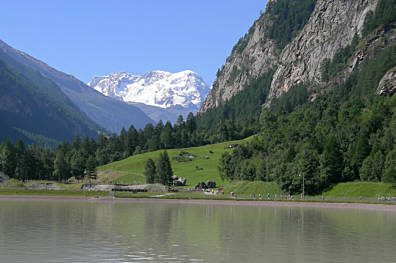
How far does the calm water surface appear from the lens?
3796cm

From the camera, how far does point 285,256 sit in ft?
128

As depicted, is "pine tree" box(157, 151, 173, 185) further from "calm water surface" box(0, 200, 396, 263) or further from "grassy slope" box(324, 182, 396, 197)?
"calm water surface" box(0, 200, 396, 263)

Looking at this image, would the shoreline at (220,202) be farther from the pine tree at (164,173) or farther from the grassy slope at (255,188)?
the pine tree at (164,173)

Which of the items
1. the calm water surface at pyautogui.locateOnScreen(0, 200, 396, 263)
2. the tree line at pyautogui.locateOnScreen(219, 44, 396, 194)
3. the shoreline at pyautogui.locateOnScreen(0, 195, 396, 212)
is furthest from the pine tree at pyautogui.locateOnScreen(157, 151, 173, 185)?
the calm water surface at pyautogui.locateOnScreen(0, 200, 396, 263)

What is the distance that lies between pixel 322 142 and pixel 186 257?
132 m

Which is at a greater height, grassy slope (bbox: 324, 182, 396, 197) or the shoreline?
grassy slope (bbox: 324, 182, 396, 197)

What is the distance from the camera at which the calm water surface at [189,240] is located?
3796cm

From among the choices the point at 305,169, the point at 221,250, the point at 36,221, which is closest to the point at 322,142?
the point at 305,169

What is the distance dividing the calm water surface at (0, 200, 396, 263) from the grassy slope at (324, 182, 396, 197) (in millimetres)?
53096

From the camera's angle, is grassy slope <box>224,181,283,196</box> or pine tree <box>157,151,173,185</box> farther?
pine tree <box>157,151,173,185</box>

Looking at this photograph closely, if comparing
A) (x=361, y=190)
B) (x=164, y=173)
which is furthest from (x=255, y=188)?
(x=164, y=173)

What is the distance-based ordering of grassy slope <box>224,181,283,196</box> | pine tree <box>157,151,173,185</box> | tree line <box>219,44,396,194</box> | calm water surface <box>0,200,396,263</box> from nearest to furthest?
calm water surface <box>0,200,396,263</box> → tree line <box>219,44,396,194</box> → grassy slope <box>224,181,283,196</box> → pine tree <box>157,151,173,185</box>

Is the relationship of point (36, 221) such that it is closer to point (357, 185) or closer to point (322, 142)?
point (357, 185)

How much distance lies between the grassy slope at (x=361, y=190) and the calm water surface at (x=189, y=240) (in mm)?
53096
